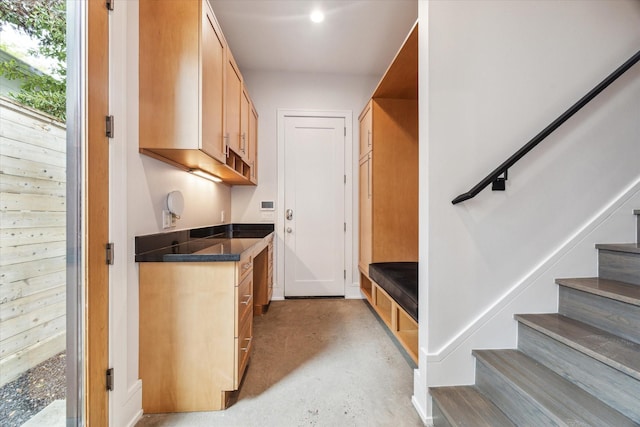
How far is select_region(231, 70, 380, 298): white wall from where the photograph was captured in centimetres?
329

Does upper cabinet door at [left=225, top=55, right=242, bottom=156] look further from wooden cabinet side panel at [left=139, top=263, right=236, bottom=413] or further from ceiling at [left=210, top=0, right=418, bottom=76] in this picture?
wooden cabinet side panel at [left=139, top=263, right=236, bottom=413]

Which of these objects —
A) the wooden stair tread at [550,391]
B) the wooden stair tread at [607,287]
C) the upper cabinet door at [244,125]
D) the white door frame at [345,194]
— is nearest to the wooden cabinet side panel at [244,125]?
the upper cabinet door at [244,125]

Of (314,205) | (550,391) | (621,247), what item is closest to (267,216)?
(314,205)

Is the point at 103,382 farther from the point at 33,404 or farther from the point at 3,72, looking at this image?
the point at 3,72

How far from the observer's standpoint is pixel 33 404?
987 millimetres

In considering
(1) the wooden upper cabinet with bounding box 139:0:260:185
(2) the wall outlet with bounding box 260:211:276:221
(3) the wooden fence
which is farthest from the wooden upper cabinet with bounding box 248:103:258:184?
(3) the wooden fence

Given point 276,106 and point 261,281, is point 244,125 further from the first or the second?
point 261,281

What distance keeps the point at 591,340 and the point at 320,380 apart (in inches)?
54.4

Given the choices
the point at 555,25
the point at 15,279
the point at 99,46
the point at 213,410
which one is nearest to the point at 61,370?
the point at 15,279

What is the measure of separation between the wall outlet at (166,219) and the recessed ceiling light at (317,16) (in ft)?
6.76

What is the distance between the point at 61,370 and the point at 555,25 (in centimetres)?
283

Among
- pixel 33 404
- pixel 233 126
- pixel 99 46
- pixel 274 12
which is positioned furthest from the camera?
pixel 274 12

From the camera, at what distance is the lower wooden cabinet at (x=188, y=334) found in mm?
1412

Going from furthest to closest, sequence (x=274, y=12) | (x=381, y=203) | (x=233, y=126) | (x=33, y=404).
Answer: (x=381, y=203) → (x=274, y=12) → (x=233, y=126) → (x=33, y=404)
